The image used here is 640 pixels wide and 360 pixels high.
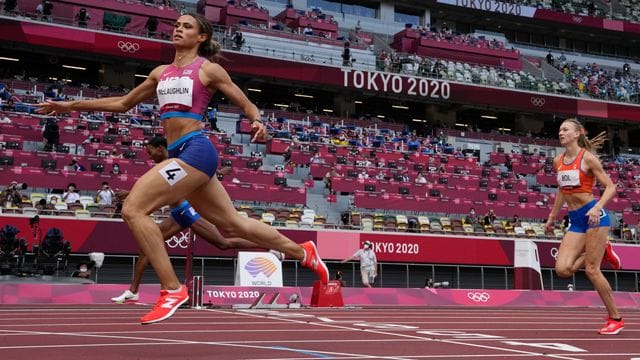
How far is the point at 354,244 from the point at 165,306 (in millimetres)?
19667

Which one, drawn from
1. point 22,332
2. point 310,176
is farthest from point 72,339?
point 310,176

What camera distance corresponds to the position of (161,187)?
5.44 m

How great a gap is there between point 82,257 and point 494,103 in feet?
100

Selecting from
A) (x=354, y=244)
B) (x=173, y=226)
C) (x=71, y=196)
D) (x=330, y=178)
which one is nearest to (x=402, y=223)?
(x=354, y=244)

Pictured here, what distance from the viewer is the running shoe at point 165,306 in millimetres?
5306

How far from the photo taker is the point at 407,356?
5.34 metres

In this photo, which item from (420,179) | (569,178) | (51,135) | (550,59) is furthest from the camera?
(550,59)

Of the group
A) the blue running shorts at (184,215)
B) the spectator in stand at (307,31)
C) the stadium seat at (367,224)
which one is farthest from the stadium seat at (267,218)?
the spectator in stand at (307,31)

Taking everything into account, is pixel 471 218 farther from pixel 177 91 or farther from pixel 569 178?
pixel 177 91

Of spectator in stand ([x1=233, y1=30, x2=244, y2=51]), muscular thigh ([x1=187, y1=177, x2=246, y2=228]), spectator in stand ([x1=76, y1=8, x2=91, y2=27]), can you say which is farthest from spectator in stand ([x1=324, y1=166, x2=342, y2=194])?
muscular thigh ([x1=187, y1=177, x2=246, y2=228])

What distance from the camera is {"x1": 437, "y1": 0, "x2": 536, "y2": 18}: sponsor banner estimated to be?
5330 cm

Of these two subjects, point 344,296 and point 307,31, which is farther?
point 307,31

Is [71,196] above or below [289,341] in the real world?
above

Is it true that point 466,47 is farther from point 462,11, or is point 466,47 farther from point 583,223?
point 583,223
